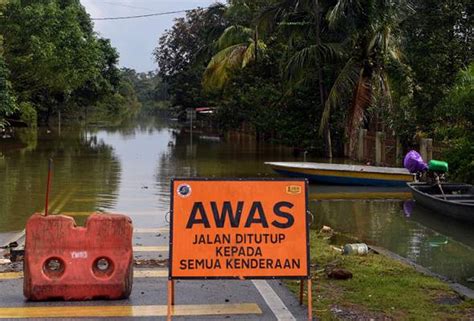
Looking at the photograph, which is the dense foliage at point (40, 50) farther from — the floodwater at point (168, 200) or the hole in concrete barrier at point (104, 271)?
the hole in concrete barrier at point (104, 271)

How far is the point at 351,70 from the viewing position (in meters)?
28.0

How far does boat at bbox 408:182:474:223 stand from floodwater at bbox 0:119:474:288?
214 millimetres

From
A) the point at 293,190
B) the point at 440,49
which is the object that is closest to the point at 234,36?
the point at 440,49

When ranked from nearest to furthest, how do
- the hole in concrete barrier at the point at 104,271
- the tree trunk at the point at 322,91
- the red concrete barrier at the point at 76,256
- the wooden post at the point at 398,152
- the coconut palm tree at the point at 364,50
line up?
1. the red concrete barrier at the point at 76,256
2. the hole in concrete barrier at the point at 104,271
3. the wooden post at the point at 398,152
4. the coconut palm tree at the point at 364,50
5. the tree trunk at the point at 322,91

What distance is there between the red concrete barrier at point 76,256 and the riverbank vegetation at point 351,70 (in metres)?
11.3

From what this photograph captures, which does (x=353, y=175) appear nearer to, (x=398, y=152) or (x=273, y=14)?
(x=398, y=152)

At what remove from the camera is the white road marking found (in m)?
6.37

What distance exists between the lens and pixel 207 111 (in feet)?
188

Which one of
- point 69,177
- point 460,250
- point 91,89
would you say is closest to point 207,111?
point 91,89

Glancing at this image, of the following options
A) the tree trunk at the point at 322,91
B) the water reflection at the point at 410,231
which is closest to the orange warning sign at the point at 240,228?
the water reflection at the point at 410,231

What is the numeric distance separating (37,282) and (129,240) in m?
0.99

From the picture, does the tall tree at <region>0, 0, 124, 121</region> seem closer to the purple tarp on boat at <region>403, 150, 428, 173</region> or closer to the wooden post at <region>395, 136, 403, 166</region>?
the wooden post at <region>395, 136, 403, 166</region>

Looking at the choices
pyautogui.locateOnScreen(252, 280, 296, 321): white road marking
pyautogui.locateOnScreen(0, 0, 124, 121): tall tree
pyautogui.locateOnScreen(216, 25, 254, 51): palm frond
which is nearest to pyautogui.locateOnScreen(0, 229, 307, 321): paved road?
pyautogui.locateOnScreen(252, 280, 296, 321): white road marking

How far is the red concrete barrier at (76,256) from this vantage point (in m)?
6.70
